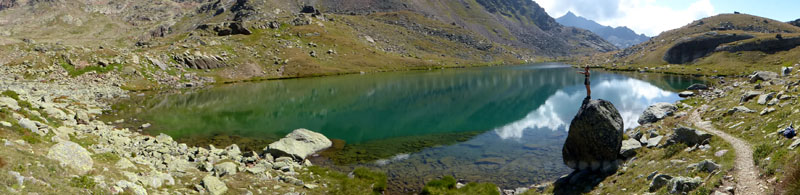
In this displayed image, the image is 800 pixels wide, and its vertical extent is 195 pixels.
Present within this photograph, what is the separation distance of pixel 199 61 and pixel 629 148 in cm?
11895

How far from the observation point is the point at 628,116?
4441 cm

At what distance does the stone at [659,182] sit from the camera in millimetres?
13978

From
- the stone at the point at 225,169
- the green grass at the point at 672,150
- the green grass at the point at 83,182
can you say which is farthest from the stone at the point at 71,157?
the green grass at the point at 672,150

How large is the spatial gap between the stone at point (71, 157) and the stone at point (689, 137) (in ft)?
92.4

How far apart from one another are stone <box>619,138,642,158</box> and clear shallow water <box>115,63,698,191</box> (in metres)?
4.49

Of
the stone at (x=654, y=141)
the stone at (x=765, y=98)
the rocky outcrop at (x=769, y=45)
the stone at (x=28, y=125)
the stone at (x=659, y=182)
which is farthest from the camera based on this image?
the rocky outcrop at (x=769, y=45)

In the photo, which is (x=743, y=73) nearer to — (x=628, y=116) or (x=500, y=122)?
(x=628, y=116)

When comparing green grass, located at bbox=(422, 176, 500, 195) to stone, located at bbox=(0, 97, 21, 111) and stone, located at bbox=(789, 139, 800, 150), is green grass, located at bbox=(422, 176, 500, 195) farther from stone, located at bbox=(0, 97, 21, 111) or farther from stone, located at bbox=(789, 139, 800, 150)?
stone, located at bbox=(0, 97, 21, 111)

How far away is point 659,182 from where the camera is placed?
46.7ft

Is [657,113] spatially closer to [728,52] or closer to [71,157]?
[71,157]

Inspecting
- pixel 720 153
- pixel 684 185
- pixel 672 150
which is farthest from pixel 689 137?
pixel 684 185

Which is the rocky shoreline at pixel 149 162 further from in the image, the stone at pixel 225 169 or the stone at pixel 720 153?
the stone at pixel 720 153

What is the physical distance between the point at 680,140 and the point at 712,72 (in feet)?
304

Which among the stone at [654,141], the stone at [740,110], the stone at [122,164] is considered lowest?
the stone at [122,164]
